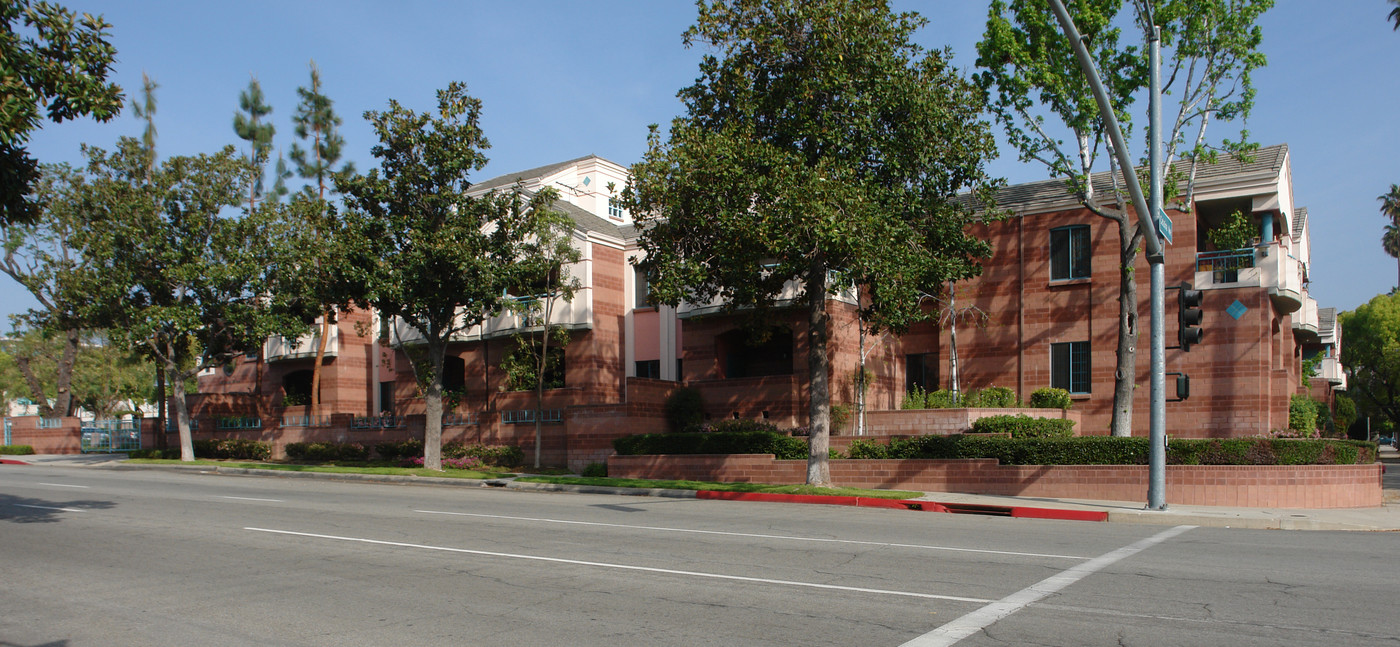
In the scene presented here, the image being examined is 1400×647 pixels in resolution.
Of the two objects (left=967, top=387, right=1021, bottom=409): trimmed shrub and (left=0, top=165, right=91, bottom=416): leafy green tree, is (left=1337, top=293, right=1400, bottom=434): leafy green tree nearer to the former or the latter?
(left=967, top=387, right=1021, bottom=409): trimmed shrub

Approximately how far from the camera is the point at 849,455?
24156mm

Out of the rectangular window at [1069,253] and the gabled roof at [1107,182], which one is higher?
the gabled roof at [1107,182]

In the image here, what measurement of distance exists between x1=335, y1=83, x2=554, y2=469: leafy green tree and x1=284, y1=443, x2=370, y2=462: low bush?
27.8ft

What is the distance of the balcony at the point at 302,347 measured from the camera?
134 feet

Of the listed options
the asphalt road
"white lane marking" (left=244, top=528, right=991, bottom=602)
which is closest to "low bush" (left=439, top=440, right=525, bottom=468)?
the asphalt road

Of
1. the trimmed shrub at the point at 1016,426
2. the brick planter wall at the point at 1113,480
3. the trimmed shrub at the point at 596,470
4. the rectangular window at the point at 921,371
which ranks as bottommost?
the trimmed shrub at the point at 596,470

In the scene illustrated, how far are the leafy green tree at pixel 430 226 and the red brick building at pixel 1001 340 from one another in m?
4.29

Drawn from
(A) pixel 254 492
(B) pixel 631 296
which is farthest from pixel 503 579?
(B) pixel 631 296

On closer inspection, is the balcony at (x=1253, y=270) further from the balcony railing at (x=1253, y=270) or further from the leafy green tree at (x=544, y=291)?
the leafy green tree at (x=544, y=291)

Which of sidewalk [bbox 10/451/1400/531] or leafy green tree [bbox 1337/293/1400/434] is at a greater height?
leafy green tree [bbox 1337/293/1400/434]

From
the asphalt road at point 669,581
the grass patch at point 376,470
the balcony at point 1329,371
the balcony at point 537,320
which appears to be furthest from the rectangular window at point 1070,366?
the balcony at point 1329,371

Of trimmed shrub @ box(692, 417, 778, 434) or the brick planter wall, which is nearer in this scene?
the brick planter wall

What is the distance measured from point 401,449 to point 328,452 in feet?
13.4

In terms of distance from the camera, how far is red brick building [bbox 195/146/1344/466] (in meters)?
25.6
